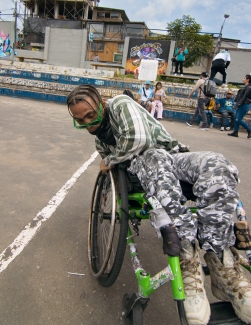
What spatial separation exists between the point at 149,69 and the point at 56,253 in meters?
11.3

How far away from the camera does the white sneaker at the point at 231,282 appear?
46.1 inches

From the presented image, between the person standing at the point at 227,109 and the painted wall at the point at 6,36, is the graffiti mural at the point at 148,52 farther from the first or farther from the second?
the painted wall at the point at 6,36

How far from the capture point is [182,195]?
5.00 feet

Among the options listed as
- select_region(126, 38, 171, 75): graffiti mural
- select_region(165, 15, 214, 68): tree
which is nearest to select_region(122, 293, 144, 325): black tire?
select_region(126, 38, 171, 75): graffiti mural

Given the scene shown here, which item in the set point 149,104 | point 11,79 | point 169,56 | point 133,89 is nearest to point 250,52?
point 169,56

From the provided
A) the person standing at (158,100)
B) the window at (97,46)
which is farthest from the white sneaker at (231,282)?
the window at (97,46)

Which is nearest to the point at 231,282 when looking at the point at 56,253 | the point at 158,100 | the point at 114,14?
the point at 56,253

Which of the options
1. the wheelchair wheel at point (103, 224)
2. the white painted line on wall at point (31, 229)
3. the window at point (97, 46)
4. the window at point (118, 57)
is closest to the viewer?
the wheelchair wheel at point (103, 224)

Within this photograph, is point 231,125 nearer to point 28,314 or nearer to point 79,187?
point 79,187

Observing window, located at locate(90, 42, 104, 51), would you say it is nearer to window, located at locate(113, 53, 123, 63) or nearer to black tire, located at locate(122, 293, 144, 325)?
window, located at locate(113, 53, 123, 63)

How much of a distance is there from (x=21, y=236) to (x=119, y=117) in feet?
4.76

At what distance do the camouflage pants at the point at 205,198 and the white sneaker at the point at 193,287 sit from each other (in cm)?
9

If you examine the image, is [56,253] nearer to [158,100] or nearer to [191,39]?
[158,100]

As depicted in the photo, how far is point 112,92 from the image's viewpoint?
11102 millimetres
